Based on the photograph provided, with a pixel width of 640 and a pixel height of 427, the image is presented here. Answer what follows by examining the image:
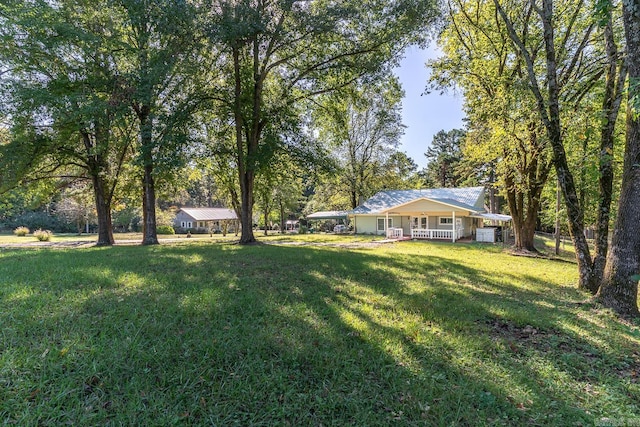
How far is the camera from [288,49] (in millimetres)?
11953

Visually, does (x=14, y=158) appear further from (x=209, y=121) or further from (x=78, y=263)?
(x=78, y=263)

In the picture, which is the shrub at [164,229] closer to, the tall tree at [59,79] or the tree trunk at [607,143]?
the tall tree at [59,79]

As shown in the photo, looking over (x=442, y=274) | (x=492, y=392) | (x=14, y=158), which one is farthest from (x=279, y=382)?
(x=14, y=158)

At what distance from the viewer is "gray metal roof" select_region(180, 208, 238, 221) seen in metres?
44.0

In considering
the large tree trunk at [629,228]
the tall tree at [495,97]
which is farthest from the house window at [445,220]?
the large tree trunk at [629,228]

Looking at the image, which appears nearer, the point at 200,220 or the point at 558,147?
the point at 558,147

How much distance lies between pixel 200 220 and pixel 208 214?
274 cm

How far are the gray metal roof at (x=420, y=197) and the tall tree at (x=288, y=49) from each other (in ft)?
45.2

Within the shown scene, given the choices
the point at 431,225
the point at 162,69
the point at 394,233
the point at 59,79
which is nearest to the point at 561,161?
the point at 162,69

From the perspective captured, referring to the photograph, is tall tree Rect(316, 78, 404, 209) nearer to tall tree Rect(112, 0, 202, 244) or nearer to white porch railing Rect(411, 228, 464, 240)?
white porch railing Rect(411, 228, 464, 240)

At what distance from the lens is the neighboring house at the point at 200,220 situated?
4331 centimetres

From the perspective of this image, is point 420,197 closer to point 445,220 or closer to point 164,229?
point 445,220

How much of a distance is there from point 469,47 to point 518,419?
1455cm

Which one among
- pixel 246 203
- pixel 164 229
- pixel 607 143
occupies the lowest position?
pixel 164 229
